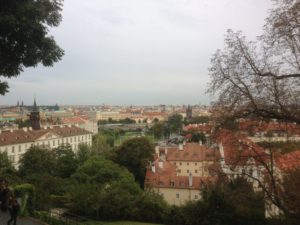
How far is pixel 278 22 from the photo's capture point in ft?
32.1

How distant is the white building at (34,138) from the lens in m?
57.9

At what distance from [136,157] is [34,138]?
2562 centimetres

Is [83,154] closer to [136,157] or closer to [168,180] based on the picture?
[136,157]

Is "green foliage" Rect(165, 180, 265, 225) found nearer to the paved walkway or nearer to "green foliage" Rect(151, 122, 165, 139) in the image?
the paved walkway

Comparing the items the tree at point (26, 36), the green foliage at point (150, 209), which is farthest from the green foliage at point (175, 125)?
the tree at point (26, 36)

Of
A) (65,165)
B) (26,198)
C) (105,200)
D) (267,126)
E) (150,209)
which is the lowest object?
(150,209)

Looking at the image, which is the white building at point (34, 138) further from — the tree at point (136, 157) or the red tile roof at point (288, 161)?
the red tile roof at point (288, 161)

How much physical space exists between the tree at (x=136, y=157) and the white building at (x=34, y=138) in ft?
55.0

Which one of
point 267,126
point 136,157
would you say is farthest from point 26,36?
point 136,157

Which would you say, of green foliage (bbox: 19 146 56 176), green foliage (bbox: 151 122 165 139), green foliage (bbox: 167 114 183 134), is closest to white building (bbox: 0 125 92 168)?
green foliage (bbox: 19 146 56 176)

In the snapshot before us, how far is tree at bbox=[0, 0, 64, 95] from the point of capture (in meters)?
9.95

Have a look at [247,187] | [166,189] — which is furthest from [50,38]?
[166,189]

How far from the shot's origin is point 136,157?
4584 centimetres

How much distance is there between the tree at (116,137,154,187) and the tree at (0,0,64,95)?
34.8 metres
